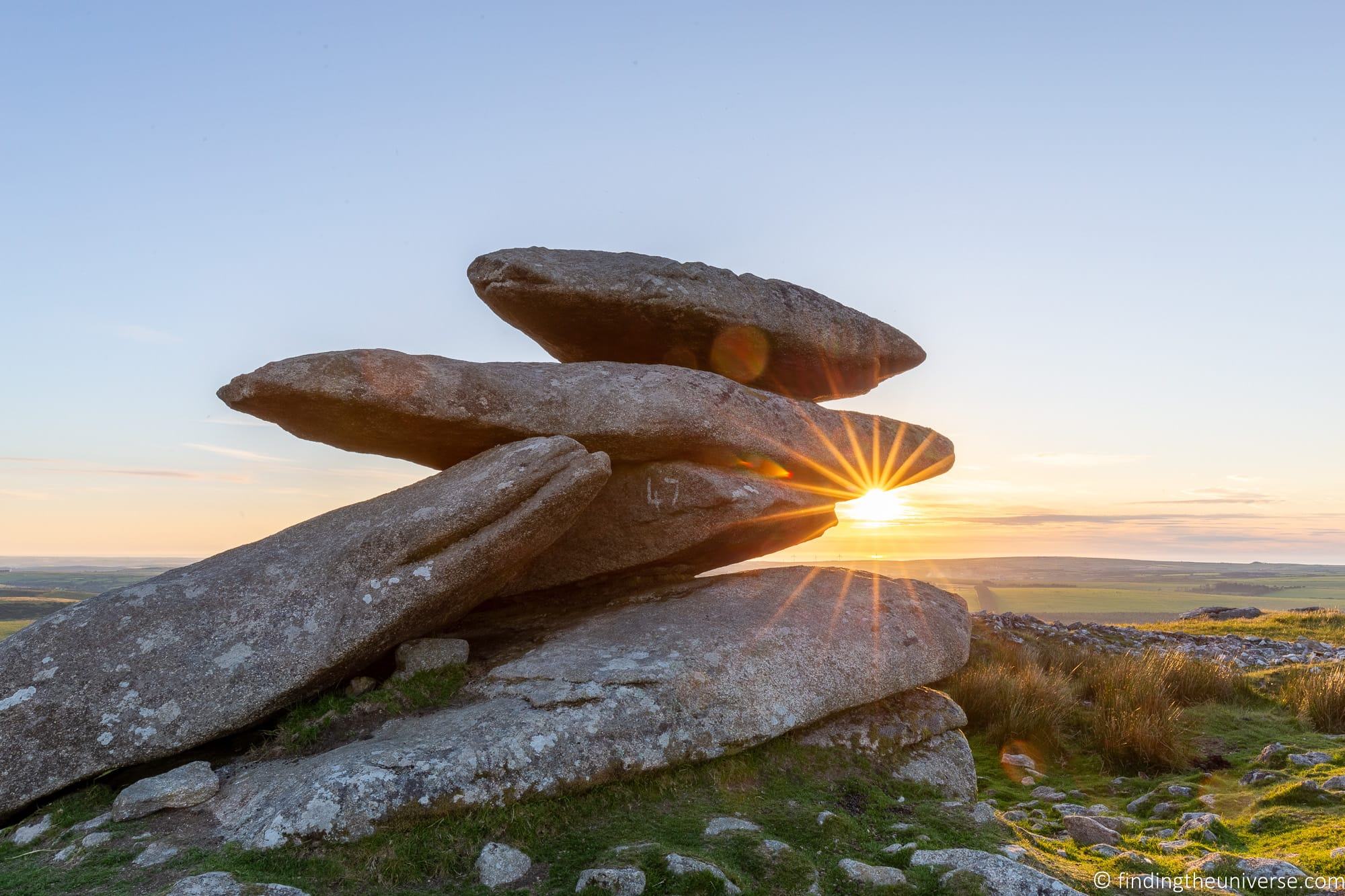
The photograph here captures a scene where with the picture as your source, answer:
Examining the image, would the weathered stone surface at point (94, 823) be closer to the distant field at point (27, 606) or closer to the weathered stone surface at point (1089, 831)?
the weathered stone surface at point (1089, 831)

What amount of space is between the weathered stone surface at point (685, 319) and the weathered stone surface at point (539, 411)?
1.05 meters

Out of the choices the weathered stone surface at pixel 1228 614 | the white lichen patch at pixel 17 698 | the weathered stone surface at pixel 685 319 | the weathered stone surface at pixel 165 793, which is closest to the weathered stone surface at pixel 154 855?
the weathered stone surface at pixel 165 793

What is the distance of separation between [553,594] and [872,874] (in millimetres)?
6862

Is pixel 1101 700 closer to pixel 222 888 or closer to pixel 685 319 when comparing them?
pixel 685 319

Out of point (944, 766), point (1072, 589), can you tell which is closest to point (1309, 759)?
point (944, 766)

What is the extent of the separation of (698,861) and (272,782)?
4015 mm

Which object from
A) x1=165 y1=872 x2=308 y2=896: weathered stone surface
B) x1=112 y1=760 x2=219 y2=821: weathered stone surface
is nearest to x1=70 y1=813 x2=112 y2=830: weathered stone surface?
x1=112 y1=760 x2=219 y2=821: weathered stone surface

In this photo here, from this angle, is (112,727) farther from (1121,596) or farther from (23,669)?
(1121,596)

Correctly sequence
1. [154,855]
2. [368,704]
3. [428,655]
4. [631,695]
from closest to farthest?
[154,855] → [631,695] → [368,704] → [428,655]

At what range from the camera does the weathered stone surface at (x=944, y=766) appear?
980 centimetres

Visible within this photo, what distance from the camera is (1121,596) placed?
92.2m

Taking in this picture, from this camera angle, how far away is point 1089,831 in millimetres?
8477

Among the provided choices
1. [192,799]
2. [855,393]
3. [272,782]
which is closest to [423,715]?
[272,782]

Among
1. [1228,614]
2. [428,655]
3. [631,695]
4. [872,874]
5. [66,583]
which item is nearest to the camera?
Answer: [872,874]
